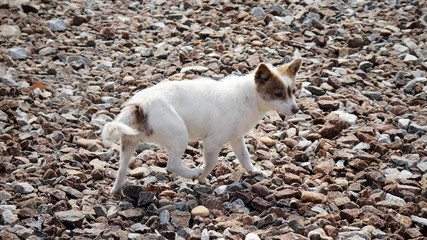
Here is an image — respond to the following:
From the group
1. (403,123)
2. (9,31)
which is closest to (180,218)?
(403,123)

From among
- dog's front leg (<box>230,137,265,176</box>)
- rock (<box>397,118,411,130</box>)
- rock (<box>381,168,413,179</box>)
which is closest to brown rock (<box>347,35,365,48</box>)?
rock (<box>397,118,411,130</box>)

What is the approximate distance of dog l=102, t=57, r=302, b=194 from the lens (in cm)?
571

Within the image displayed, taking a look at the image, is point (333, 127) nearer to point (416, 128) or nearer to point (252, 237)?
point (416, 128)

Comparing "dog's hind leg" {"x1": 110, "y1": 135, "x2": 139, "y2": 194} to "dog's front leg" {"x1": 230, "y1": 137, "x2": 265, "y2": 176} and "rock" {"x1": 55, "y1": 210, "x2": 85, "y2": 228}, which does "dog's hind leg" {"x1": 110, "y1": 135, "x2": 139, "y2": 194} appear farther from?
"dog's front leg" {"x1": 230, "y1": 137, "x2": 265, "y2": 176}

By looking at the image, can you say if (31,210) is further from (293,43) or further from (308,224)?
(293,43)

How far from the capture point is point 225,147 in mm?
7379

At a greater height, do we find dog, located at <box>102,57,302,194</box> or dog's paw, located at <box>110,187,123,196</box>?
dog, located at <box>102,57,302,194</box>

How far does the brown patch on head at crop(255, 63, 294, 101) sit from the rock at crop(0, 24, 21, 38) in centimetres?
543

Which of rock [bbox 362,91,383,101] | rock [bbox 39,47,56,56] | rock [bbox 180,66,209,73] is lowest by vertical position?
rock [bbox 362,91,383,101]

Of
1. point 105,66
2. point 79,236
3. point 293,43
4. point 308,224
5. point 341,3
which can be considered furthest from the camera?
point 341,3

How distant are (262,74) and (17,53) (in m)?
4.80

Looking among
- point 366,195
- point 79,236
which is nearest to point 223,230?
point 79,236

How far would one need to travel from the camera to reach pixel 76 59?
9305 mm

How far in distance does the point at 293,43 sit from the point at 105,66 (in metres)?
3.47
